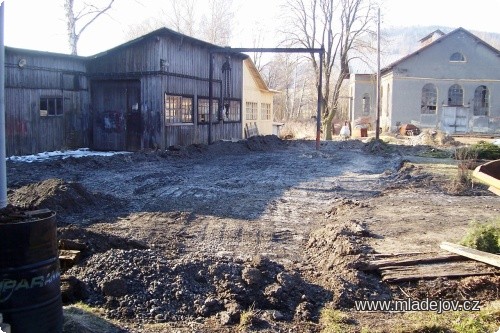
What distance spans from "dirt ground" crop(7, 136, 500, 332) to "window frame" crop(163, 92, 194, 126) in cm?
325

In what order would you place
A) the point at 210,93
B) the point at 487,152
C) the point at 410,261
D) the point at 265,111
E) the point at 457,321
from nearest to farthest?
the point at 457,321
the point at 410,261
the point at 487,152
the point at 210,93
the point at 265,111

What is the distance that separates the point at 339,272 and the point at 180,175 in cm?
1005

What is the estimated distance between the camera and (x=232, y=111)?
29438 mm

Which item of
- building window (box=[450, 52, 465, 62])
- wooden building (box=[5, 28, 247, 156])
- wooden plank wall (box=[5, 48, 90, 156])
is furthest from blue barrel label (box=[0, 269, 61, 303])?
building window (box=[450, 52, 465, 62])

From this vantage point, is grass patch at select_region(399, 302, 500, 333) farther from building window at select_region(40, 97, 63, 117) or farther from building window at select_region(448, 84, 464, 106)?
building window at select_region(448, 84, 464, 106)

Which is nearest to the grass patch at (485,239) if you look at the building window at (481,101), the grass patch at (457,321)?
the grass patch at (457,321)

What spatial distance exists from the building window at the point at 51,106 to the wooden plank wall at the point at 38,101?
157 mm

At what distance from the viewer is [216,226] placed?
29.3 feet

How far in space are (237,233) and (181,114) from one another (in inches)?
602

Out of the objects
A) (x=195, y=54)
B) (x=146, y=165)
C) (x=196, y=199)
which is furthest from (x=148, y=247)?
(x=195, y=54)

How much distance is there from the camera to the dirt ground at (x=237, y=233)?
16.2 ft

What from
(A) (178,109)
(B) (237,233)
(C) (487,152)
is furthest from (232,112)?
(B) (237,233)

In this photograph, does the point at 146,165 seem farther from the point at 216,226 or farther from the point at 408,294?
the point at 408,294

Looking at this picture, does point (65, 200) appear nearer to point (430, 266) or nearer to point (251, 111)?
point (430, 266)
